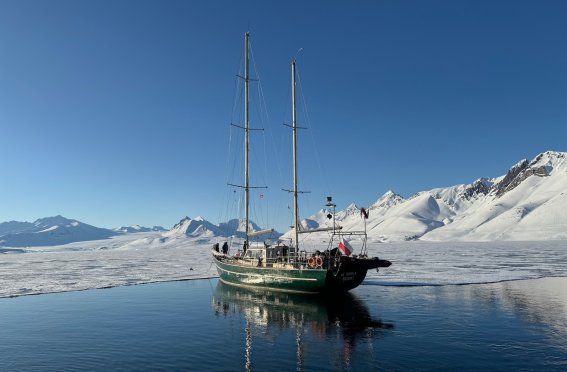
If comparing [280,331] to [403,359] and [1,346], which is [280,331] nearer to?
[403,359]

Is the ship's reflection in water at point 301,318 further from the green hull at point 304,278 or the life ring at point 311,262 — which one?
the life ring at point 311,262

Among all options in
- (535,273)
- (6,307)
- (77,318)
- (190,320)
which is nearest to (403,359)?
(190,320)

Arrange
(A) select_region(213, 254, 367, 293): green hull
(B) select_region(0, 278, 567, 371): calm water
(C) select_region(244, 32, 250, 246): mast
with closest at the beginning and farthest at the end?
1. (B) select_region(0, 278, 567, 371): calm water
2. (A) select_region(213, 254, 367, 293): green hull
3. (C) select_region(244, 32, 250, 246): mast

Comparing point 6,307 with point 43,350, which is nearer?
point 43,350

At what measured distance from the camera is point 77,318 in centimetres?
3112

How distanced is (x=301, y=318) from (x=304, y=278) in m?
8.33

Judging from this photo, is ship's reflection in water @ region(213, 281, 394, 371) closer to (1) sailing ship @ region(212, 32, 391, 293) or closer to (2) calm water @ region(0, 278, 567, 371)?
(2) calm water @ region(0, 278, 567, 371)

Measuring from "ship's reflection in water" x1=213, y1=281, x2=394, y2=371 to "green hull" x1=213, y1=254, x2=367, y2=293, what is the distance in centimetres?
82

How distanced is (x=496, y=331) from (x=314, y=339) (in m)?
9.82

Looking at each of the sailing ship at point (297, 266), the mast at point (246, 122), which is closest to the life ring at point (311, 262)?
the sailing ship at point (297, 266)

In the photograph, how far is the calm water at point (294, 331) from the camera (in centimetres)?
1988

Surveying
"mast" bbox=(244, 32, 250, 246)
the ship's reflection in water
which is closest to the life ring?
the ship's reflection in water

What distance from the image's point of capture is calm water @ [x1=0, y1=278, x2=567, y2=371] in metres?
19.9

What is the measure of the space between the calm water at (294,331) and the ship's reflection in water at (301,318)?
0.08m
